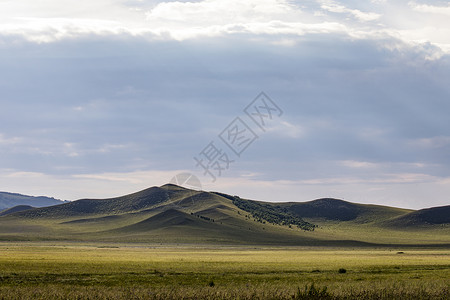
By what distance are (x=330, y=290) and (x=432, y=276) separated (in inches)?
737

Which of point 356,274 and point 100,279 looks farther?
point 356,274

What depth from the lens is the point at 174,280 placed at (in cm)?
4962

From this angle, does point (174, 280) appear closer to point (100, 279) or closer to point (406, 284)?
point (100, 279)

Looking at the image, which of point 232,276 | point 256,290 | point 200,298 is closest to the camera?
point 200,298

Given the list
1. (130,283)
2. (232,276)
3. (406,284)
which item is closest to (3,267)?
(130,283)

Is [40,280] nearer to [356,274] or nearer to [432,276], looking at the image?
[356,274]

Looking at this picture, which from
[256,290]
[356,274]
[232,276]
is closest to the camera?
[256,290]

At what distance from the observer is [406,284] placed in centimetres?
4488

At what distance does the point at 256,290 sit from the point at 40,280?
19516mm

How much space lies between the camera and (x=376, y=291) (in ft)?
→ 131

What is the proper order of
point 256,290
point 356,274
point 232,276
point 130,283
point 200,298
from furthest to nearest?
point 356,274 → point 232,276 → point 130,283 → point 256,290 → point 200,298

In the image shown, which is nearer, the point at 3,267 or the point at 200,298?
the point at 200,298

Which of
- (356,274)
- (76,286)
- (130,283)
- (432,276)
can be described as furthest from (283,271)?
(76,286)

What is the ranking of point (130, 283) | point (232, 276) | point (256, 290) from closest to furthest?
point (256, 290) < point (130, 283) < point (232, 276)
